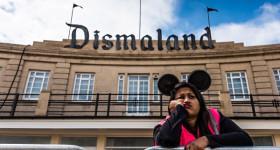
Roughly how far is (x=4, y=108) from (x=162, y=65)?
10.4m

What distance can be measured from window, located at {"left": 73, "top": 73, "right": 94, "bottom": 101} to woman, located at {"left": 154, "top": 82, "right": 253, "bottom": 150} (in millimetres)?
11460

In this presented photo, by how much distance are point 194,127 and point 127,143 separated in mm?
8380

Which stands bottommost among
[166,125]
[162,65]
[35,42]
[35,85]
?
[166,125]

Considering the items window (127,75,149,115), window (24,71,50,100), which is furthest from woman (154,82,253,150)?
window (24,71,50,100)

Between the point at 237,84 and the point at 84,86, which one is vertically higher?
the point at 237,84

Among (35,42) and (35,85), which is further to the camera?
(35,42)

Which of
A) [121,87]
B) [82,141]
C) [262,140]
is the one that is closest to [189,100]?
[82,141]

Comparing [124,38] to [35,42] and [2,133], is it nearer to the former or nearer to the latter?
[35,42]

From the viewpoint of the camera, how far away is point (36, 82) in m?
13.0

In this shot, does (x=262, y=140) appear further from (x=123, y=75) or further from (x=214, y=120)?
(x=214, y=120)

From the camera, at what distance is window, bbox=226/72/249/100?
487 inches

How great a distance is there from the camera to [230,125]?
1.67 metres

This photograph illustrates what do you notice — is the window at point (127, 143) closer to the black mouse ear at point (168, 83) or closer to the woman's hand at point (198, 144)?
the black mouse ear at point (168, 83)

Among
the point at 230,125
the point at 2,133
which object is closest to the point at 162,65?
the point at 2,133
